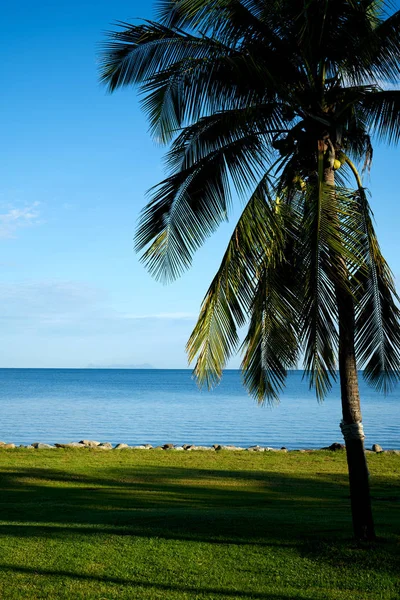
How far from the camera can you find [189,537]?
353 inches

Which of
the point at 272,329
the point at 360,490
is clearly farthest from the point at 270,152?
the point at 360,490

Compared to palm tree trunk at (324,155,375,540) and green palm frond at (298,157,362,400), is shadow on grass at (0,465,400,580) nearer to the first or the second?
palm tree trunk at (324,155,375,540)

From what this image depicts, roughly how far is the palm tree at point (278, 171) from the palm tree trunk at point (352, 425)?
A: 2cm

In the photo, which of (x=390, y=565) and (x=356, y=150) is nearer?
(x=390, y=565)

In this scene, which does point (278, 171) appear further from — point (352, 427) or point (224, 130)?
point (352, 427)

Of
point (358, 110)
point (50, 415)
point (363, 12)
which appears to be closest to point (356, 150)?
point (358, 110)

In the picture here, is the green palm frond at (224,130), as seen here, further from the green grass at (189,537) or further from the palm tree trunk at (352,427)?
the green grass at (189,537)

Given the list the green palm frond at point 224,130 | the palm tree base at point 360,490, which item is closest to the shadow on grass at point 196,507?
the palm tree base at point 360,490

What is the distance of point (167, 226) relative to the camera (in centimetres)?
966

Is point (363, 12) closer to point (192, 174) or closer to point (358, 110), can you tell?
point (358, 110)

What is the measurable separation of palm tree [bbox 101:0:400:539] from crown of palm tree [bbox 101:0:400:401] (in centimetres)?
2

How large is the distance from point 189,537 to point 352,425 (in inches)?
105

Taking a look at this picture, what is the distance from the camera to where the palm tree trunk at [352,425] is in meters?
8.20

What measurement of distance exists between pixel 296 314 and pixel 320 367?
155cm
